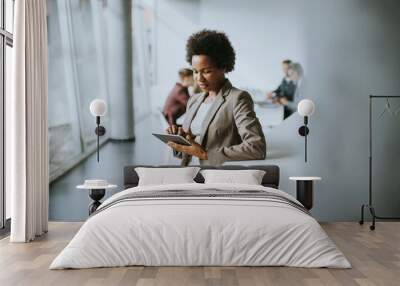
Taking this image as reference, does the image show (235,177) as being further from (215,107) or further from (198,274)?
(198,274)

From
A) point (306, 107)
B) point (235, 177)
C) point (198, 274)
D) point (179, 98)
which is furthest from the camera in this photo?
point (179, 98)

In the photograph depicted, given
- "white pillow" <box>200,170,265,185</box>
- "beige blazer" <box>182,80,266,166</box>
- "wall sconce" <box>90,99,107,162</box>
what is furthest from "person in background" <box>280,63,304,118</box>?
"wall sconce" <box>90,99,107,162</box>

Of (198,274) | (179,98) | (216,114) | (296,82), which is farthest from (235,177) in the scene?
(198,274)

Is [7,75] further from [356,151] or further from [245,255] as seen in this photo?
[356,151]

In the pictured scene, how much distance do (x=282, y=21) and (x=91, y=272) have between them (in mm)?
4662

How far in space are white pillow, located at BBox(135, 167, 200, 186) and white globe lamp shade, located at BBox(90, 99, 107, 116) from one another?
0.94 m

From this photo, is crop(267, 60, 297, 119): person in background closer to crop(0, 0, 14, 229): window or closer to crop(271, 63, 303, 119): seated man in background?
crop(271, 63, 303, 119): seated man in background

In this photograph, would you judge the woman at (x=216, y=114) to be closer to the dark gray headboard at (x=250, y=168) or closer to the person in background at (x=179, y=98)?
the person in background at (x=179, y=98)

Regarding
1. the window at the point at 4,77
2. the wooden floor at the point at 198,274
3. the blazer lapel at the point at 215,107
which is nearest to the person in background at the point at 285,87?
the blazer lapel at the point at 215,107

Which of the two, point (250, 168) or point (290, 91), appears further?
point (290, 91)

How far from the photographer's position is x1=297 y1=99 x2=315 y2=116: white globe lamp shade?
764 centimetres

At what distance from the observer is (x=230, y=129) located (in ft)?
25.7

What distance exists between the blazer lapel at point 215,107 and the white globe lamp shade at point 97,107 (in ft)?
4.31

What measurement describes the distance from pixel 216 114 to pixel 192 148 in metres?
0.55
